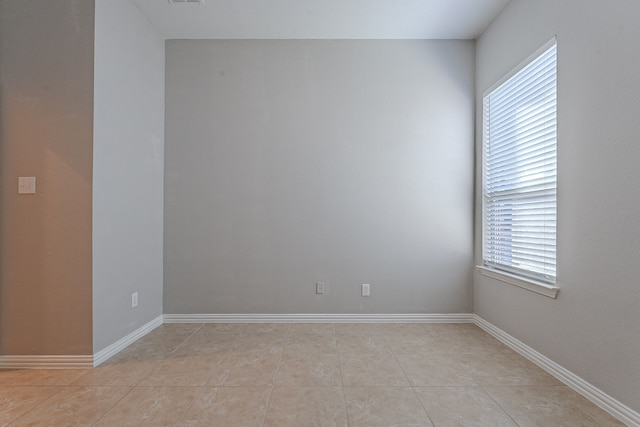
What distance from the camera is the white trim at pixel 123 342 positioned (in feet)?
8.53

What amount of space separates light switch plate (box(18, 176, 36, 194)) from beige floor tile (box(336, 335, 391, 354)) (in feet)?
8.47

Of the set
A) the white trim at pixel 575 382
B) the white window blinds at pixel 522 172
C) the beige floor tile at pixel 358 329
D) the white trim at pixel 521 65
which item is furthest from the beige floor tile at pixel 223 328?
the white trim at pixel 521 65

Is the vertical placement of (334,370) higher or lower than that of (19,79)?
lower

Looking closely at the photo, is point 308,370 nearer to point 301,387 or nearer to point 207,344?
point 301,387

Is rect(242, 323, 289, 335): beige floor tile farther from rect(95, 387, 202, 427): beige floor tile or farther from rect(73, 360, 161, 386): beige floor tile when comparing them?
rect(95, 387, 202, 427): beige floor tile

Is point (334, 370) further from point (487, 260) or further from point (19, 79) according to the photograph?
point (19, 79)

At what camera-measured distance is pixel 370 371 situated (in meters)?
2.48

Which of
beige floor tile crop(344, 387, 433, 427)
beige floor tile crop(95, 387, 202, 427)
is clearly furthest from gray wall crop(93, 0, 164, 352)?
beige floor tile crop(344, 387, 433, 427)

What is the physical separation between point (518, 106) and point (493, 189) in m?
0.78

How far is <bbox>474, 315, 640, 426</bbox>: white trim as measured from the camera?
1.84 metres

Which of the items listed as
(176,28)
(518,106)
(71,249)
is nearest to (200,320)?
(71,249)

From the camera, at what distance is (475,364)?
260 cm

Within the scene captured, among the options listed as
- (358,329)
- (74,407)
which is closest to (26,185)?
(74,407)

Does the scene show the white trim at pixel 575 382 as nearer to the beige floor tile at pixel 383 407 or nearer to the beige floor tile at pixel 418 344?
the beige floor tile at pixel 418 344
